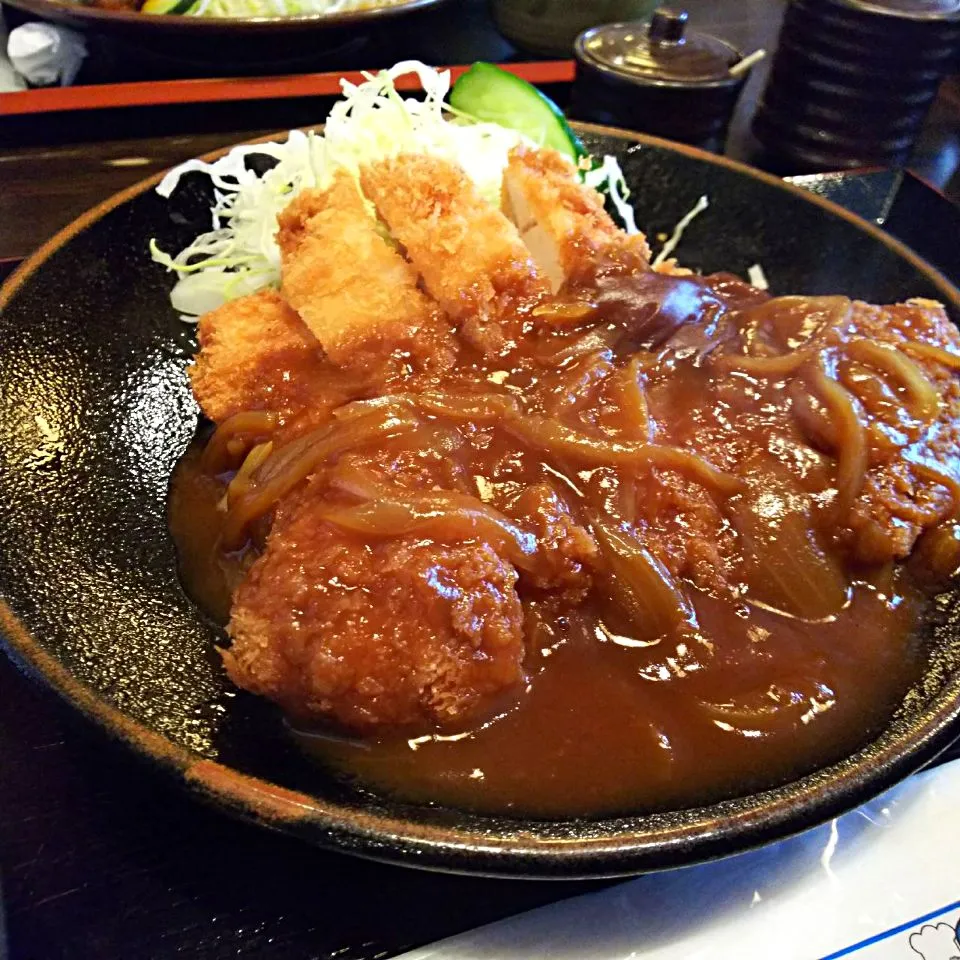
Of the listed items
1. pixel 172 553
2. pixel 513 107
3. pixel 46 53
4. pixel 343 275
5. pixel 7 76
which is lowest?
pixel 172 553

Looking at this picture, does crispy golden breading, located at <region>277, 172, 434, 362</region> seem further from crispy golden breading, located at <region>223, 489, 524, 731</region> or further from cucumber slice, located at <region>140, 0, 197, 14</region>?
cucumber slice, located at <region>140, 0, 197, 14</region>

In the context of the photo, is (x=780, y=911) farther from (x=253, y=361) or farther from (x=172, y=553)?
(x=253, y=361)

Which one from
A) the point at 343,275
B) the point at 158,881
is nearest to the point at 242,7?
the point at 343,275

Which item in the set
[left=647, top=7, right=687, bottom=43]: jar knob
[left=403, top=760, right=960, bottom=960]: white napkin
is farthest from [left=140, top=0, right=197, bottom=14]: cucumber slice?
[left=403, top=760, right=960, bottom=960]: white napkin

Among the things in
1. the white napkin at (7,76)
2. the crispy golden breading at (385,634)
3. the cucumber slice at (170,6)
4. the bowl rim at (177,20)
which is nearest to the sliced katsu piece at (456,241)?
the crispy golden breading at (385,634)

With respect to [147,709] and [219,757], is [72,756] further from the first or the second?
[219,757]
